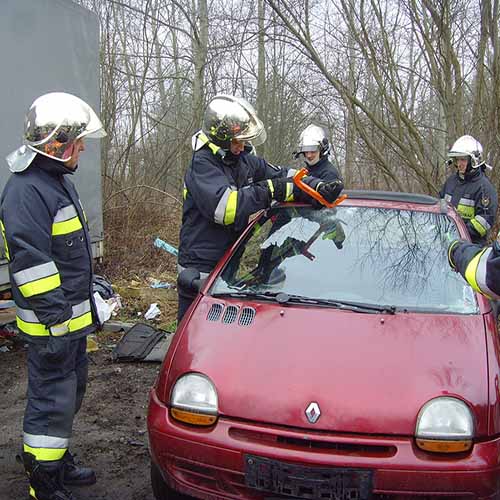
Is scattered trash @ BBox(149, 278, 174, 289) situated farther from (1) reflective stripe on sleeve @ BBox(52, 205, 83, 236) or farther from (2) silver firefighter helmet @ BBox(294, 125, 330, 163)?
(1) reflective stripe on sleeve @ BBox(52, 205, 83, 236)

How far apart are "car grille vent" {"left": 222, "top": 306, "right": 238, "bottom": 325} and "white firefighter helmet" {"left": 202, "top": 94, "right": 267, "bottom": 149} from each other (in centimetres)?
127

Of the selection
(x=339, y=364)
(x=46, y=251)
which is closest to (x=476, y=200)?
(x=339, y=364)

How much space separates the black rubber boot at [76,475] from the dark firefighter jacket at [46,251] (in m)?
0.78

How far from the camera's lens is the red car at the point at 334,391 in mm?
2207

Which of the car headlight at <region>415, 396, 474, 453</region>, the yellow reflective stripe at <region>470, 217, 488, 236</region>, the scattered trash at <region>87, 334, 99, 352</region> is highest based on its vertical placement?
the car headlight at <region>415, 396, 474, 453</region>

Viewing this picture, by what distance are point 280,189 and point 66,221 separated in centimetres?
144

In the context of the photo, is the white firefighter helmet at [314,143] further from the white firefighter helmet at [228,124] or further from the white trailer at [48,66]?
the white firefighter helmet at [228,124]

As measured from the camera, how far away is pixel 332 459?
2191mm

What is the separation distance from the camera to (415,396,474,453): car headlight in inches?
87.1

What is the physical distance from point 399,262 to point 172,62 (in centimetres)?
1259

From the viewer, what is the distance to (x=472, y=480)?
218cm

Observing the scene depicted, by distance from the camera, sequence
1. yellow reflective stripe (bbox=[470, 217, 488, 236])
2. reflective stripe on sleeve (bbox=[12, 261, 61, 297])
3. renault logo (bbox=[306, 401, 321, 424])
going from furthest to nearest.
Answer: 1. yellow reflective stripe (bbox=[470, 217, 488, 236])
2. reflective stripe on sleeve (bbox=[12, 261, 61, 297])
3. renault logo (bbox=[306, 401, 321, 424])

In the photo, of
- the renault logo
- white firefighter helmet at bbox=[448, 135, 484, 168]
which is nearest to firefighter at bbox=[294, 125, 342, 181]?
white firefighter helmet at bbox=[448, 135, 484, 168]

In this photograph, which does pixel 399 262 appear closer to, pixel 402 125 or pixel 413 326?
pixel 413 326
